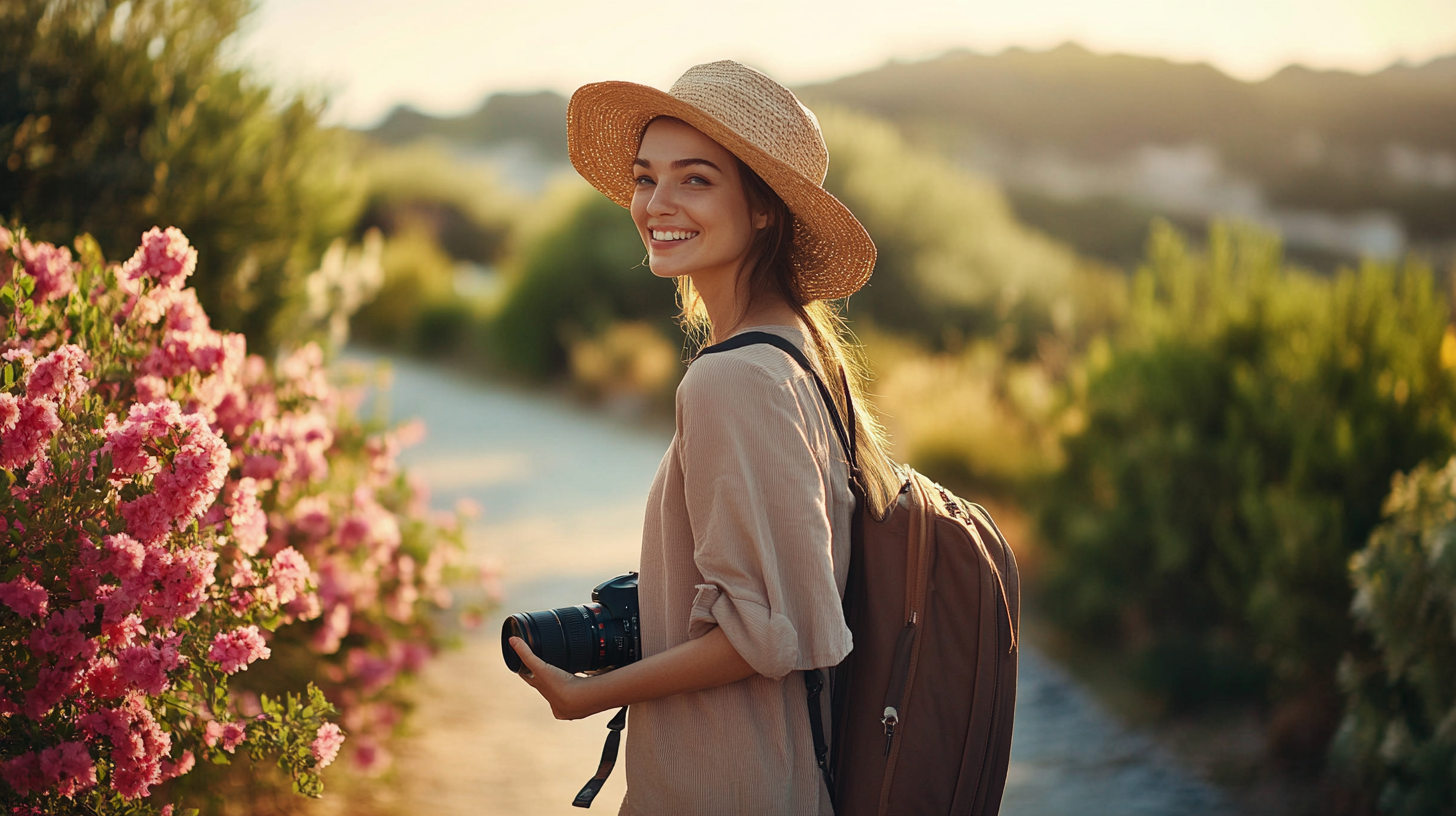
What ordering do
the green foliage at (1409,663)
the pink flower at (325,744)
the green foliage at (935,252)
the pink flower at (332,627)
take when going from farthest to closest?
the green foliage at (935,252), the pink flower at (332,627), the green foliage at (1409,663), the pink flower at (325,744)

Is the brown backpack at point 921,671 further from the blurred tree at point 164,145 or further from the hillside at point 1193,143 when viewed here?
the hillside at point 1193,143

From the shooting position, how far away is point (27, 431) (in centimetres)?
169

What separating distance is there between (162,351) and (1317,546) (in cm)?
379

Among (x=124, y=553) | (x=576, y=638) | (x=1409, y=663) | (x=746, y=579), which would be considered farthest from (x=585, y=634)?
(x=1409, y=663)

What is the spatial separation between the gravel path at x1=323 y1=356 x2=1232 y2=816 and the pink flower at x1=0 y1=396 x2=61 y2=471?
236 cm

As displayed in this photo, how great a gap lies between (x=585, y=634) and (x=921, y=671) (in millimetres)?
547

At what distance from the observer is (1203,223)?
39531 millimetres

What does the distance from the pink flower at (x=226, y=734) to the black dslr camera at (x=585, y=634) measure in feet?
1.94

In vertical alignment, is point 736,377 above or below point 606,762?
above

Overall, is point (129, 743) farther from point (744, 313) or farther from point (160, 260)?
point (744, 313)

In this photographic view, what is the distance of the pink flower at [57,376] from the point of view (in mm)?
1724

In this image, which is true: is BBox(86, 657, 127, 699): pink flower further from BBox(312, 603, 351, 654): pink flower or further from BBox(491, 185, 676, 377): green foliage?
BBox(491, 185, 676, 377): green foliage

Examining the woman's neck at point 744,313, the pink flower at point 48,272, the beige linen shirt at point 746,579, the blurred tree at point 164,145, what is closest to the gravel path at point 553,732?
the blurred tree at point 164,145

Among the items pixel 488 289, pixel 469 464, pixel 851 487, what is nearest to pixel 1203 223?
pixel 488 289
